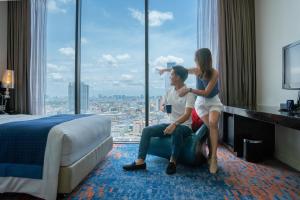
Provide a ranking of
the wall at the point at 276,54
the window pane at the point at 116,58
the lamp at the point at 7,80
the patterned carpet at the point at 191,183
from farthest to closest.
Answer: the window pane at the point at 116,58 < the lamp at the point at 7,80 < the wall at the point at 276,54 < the patterned carpet at the point at 191,183

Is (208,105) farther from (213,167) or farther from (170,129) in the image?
(213,167)

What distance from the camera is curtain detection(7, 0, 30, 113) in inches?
149

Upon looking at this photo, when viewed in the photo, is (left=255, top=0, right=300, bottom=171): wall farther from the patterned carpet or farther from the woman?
the woman

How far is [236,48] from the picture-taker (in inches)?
138

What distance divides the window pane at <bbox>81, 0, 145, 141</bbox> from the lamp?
1.05 meters

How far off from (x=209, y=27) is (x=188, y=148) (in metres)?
2.10

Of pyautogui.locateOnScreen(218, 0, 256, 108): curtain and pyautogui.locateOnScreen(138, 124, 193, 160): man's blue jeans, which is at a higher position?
pyautogui.locateOnScreen(218, 0, 256, 108): curtain

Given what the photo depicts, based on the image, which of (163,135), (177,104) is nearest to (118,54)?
(177,104)

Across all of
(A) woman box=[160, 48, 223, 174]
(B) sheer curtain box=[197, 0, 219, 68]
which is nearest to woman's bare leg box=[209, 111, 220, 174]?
(A) woman box=[160, 48, 223, 174]

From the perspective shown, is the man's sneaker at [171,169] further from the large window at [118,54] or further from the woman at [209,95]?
the large window at [118,54]

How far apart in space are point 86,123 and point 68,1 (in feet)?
8.97

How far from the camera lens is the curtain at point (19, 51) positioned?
12.4 feet

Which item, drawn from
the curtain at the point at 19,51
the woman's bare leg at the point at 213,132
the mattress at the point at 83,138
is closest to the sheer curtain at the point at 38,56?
the curtain at the point at 19,51

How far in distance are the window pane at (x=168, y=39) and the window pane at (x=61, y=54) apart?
1.36 metres
